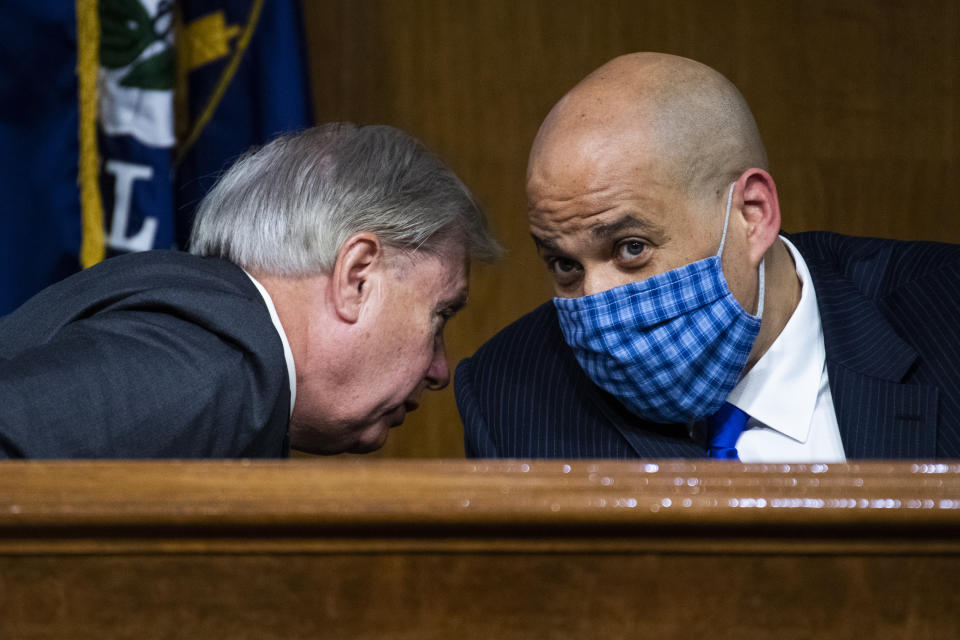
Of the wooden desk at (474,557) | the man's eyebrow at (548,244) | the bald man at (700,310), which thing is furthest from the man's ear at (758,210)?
the wooden desk at (474,557)

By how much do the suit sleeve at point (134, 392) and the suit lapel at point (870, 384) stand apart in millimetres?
800

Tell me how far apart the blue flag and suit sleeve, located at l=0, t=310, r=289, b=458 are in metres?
1.12

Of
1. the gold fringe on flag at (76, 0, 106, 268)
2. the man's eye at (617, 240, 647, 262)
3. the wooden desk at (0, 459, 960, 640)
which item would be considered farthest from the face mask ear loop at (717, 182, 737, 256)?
the gold fringe on flag at (76, 0, 106, 268)

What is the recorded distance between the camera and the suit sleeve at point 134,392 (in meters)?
0.98

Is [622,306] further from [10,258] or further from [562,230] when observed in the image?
[10,258]

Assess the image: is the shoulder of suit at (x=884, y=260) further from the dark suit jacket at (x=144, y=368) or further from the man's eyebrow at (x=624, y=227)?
the dark suit jacket at (x=144, y=368)

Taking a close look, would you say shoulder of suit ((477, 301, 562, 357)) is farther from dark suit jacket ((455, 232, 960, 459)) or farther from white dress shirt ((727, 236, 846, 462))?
white dress shirt ((727, 236, 846, 462))

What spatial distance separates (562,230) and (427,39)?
1307 mm

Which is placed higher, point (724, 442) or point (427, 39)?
point (427, 39)

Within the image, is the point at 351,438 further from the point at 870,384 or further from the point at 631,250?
the point at 870,384

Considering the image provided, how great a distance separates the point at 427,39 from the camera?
2.60m

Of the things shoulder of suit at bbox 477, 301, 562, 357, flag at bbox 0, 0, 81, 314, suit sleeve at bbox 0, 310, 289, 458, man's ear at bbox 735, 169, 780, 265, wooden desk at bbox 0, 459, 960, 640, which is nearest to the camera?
wooden desk at bbox 0, 459, 960, 640

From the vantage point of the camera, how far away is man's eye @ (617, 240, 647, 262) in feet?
4.72

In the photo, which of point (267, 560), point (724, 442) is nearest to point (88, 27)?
point (724, 442)
